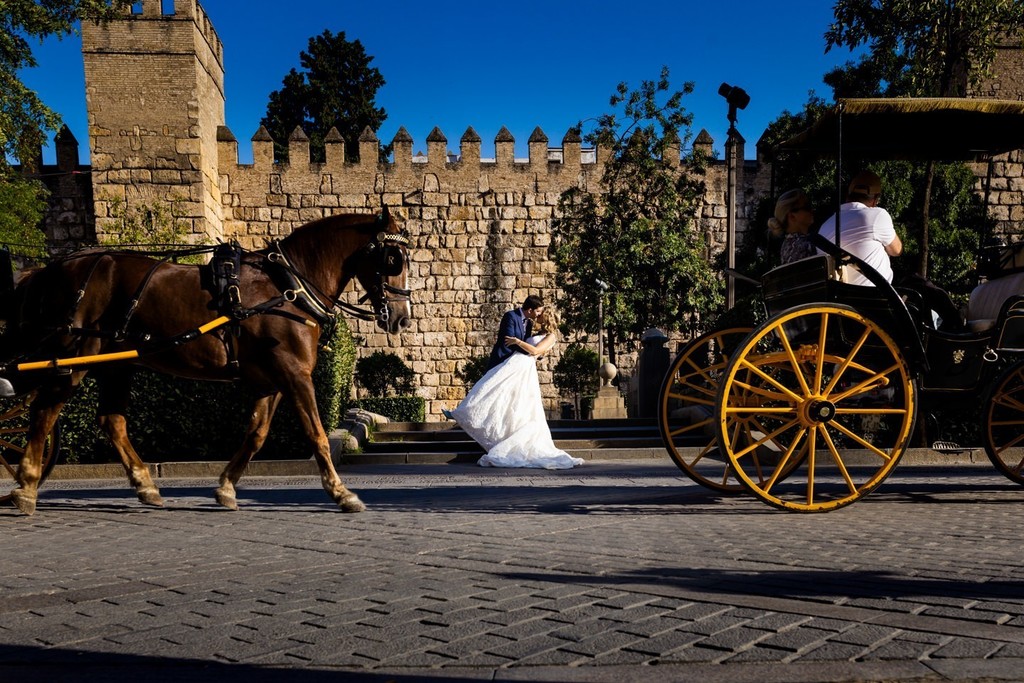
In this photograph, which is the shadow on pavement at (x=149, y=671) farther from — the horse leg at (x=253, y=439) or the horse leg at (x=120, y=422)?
the horse leg at (x=120, y=422)

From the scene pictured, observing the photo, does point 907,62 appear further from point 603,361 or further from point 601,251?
point 603,361

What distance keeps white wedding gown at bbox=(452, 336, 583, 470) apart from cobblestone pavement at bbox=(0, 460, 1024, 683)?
4.23 metres

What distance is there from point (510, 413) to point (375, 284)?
474cm

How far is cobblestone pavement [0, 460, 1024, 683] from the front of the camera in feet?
8.52

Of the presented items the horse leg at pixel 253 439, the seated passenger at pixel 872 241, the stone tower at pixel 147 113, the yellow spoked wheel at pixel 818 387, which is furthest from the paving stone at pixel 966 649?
the stone tower at pixel 147 113

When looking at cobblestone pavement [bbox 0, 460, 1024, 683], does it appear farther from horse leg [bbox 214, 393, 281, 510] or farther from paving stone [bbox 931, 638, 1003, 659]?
horse leg [bbox 214, 393, 281, 510]

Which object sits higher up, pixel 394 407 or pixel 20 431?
pixel 20 431

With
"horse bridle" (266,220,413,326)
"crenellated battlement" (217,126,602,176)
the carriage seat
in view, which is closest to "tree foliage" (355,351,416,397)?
"crenellated battlement" (217,126,602,176)

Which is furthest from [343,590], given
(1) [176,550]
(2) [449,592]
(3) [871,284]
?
(3) [871,284]

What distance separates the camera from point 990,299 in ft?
20.2

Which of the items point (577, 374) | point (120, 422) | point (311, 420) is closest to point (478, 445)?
point (120, 422)

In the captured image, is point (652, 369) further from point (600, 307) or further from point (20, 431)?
point (20, 431)

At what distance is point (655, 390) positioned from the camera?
16.8 meters

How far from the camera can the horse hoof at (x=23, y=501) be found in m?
5.75
